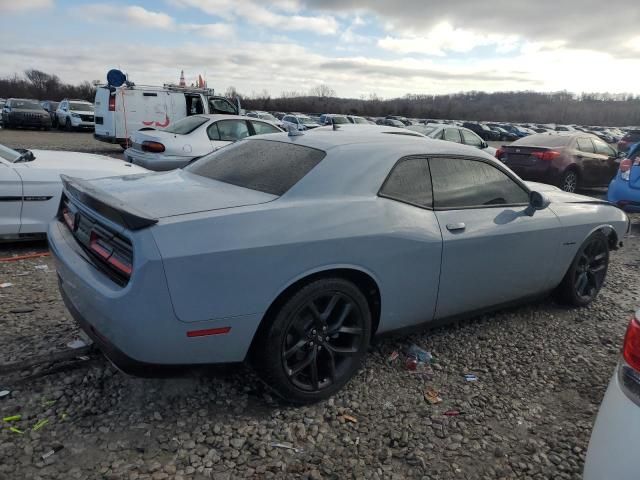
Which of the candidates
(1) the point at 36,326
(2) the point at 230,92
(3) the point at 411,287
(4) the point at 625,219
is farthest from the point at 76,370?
(2) the point at 230,92

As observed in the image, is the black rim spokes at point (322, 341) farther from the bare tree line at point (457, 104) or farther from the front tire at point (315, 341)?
the bare tree line at point (457, 104)

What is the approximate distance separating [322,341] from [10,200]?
3.88m

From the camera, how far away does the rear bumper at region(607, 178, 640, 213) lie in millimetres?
7914

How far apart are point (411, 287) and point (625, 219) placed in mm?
2942

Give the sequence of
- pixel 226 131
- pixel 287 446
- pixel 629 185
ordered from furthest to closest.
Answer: pixel 226 131 < pixel 629 185 < pixel 287 446

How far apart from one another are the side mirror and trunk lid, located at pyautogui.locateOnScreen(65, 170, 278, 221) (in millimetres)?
2112

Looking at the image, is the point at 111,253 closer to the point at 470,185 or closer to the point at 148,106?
the point at 470,185

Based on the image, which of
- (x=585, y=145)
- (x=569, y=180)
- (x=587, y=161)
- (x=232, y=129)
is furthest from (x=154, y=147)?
(x=585, y=145)

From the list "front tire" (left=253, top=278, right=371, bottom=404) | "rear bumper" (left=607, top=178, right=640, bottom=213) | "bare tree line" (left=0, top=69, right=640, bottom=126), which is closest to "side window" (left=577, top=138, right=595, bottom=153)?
"rear bumper" (left=607, top=178, right=640, bottom=213)

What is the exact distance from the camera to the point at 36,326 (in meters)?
3.58

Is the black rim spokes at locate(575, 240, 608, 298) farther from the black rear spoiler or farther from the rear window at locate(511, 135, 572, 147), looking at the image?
the rear window at locate(511, 135, 572, 147)

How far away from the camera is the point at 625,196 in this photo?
803 cm

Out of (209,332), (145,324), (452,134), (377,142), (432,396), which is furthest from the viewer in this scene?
(452,134)

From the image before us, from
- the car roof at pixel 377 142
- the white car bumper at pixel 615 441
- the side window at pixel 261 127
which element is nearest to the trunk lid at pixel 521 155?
the side window at pixel 261 127
